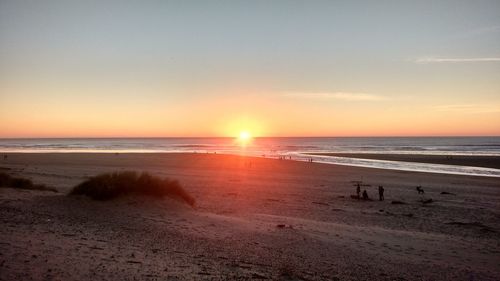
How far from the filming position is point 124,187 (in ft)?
46.4

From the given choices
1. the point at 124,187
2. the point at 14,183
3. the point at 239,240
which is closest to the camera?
the point at 239,240

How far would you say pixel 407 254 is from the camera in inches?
405

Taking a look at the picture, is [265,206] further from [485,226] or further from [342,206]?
[485,226]

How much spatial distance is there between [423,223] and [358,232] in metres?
3.93

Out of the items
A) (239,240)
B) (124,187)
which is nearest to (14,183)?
(124,187)

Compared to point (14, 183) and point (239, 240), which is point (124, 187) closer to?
point (14, 183)

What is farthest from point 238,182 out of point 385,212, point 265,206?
point 385,212

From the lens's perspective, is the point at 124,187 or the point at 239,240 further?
the point at 124,187

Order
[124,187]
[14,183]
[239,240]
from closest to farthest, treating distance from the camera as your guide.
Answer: [239,240]
[124,187]
[14,183]

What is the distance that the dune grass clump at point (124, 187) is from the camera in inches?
543

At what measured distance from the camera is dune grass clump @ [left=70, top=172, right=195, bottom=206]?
1380 centimetres

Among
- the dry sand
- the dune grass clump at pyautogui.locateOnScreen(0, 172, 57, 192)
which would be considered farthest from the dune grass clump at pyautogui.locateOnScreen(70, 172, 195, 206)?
the dune grass clump at pyautogui.locateOnScreen(0, 172, 57, 192)

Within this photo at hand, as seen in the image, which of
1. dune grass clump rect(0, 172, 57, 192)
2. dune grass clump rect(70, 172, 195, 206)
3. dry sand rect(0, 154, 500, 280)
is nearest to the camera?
dry sand rect(0, 154, 500, 280)

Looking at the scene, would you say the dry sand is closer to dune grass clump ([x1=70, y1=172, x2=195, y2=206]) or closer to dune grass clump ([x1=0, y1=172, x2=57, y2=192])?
dune grass clump ([x1=70, y1=172, x2=195, y2=206])
